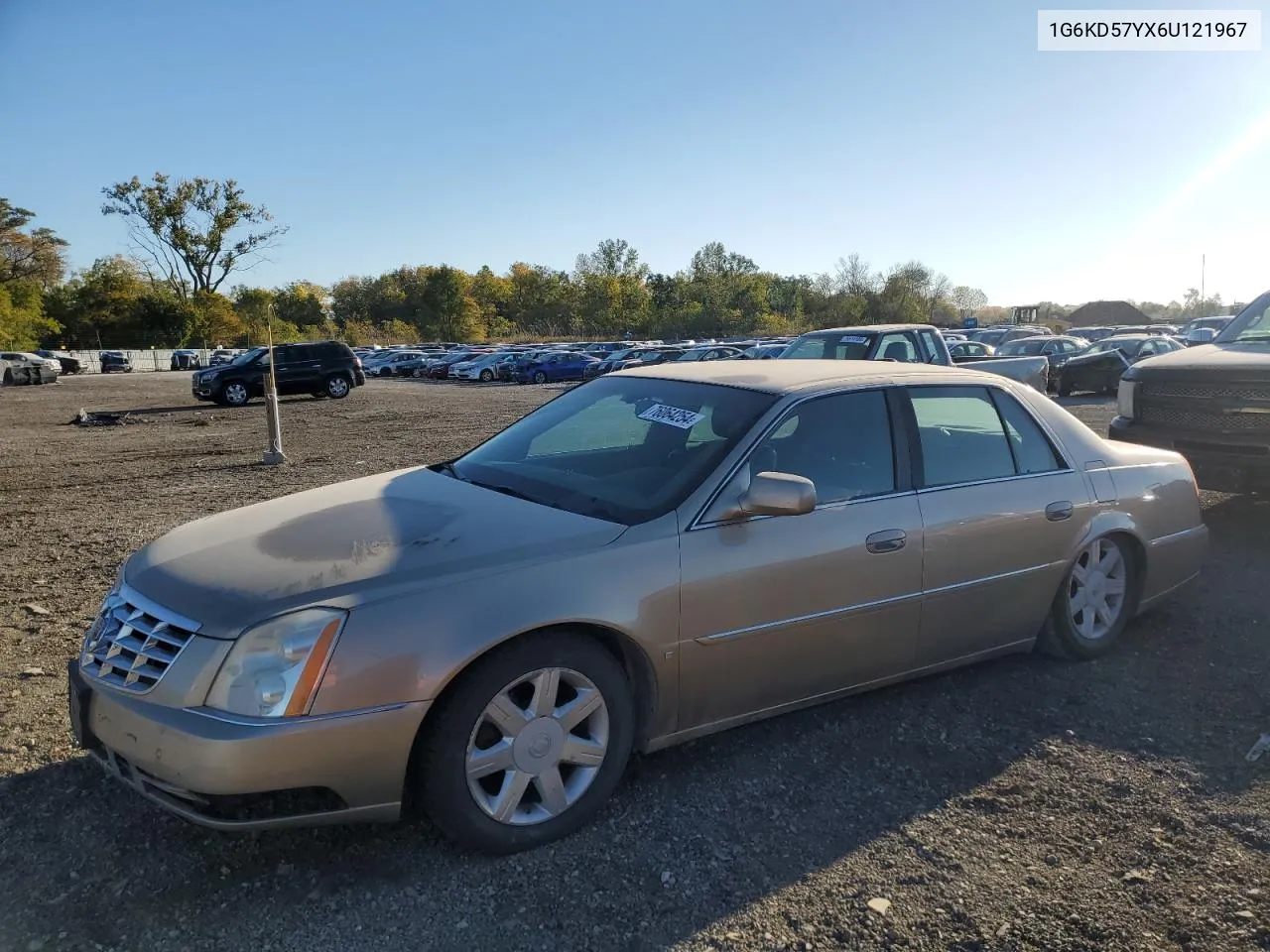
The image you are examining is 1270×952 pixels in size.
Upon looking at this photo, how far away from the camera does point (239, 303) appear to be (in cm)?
7712

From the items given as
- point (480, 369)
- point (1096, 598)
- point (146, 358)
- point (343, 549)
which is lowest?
point (1096, 598)

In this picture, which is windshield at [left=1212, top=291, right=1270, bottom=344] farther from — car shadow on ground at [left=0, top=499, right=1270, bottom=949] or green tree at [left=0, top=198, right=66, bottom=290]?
green tree at [left=0, top=198, right=66, bottom=290]

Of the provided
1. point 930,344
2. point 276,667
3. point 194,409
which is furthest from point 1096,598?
point 194,409

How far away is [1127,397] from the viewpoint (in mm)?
7859

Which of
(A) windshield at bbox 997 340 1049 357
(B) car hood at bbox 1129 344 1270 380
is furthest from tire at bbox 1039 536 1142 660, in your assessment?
(A) windshield at bbox 997 340 1049 357

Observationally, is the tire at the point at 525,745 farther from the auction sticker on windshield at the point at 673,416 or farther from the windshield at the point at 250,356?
the windshield at the point at 250,356

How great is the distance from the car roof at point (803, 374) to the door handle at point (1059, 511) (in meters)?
0.65

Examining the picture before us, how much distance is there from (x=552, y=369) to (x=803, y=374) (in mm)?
35934

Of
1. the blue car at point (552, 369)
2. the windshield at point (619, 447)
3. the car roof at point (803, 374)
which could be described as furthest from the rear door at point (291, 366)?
the car roof at point (803, 374)

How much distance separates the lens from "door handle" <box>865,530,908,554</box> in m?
3.65

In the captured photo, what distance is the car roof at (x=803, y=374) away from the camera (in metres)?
3.90

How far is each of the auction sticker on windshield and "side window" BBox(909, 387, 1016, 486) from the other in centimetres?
100

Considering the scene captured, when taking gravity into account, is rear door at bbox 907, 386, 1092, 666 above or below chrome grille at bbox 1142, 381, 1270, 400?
below

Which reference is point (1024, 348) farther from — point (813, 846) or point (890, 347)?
point (813, 846)
